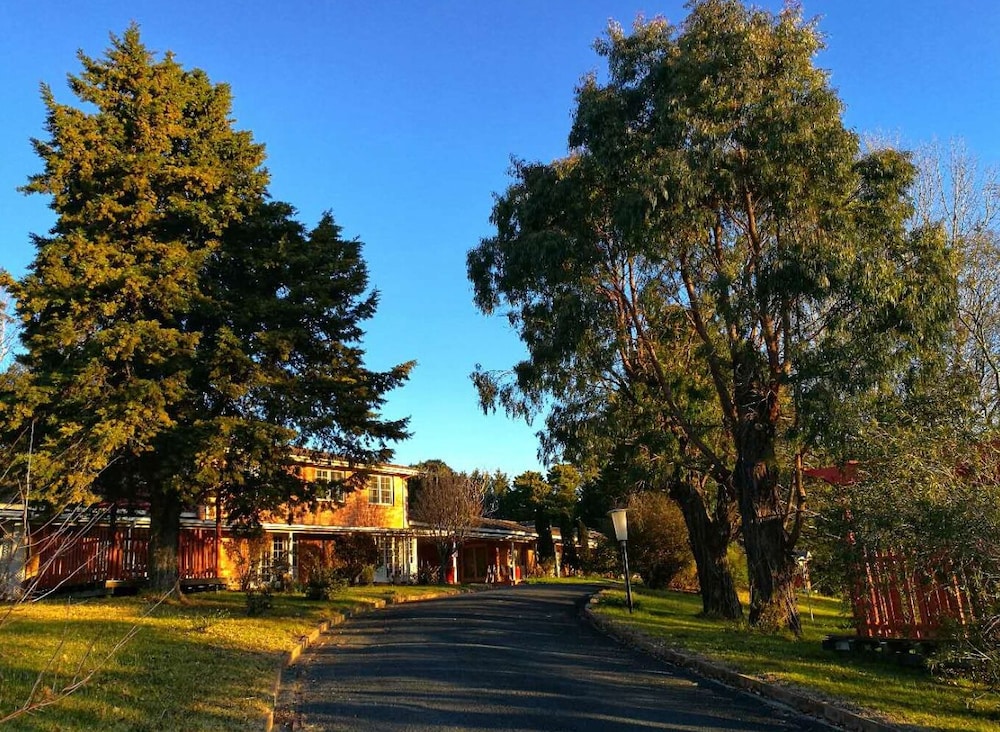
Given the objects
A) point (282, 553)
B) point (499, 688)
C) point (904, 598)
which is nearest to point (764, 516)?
point (904, 598)

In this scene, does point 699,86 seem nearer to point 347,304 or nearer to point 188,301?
point 347,304

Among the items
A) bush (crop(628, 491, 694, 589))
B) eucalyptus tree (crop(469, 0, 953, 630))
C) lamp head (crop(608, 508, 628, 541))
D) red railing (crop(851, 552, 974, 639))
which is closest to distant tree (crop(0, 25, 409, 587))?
eucalyptus tree (crop(469, 0, 953, 630))

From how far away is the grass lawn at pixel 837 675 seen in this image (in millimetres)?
8219

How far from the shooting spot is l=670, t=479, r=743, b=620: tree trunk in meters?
21.0

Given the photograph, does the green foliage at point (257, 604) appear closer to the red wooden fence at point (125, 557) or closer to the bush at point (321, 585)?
the bush at point (321, 585)

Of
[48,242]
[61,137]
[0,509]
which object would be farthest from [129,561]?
[0,509]

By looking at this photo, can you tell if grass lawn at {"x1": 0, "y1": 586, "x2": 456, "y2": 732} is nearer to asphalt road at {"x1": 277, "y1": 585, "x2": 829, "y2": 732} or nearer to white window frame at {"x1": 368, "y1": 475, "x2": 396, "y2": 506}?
asphalt road at {"x1": 277, "y1": 585, "x2": 829, "y2": 732}

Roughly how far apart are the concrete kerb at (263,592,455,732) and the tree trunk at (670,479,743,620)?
380 inches

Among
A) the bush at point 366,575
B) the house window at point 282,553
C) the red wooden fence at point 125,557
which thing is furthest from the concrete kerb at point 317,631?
the red wooden fence at point 125,557

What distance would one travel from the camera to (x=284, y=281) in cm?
2134

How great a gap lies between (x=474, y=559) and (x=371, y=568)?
16.9 m

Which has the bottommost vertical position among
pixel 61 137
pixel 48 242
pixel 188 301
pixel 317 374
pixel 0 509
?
→ pixel 0 509

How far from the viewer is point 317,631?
1683 centimetres

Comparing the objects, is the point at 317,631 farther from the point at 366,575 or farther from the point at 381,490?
the point at 381,490
